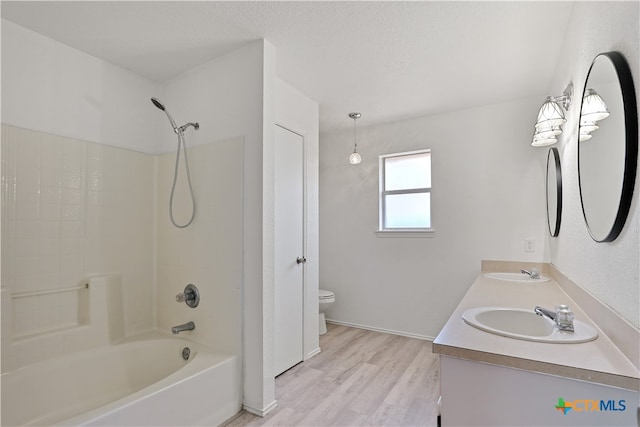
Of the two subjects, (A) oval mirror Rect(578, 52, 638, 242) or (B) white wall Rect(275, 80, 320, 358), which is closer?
(A) oval mirror Rect(578, 52, 638, 242)

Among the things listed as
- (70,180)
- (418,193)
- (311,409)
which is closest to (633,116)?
(311,409)

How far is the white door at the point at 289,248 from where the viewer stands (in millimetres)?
2525

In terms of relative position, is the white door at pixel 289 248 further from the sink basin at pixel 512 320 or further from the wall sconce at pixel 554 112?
the wall sconce at pixel 554 112

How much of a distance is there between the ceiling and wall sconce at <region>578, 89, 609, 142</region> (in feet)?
2.38

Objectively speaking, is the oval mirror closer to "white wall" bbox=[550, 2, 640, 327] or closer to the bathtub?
"white wall" bbox=[550, 2, 640, 327]

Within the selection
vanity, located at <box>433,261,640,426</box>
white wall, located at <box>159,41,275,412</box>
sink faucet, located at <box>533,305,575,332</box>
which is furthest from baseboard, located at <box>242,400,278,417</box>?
sink faucet, located at <box>533,305,575,332</box>

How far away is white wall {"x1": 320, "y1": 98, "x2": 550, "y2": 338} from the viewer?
2943 mm

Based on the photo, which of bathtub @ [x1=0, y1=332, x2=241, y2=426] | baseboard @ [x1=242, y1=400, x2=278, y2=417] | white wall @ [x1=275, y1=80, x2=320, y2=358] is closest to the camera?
bathtub @ [x1=0, y1=332, x2=241, y2=426]

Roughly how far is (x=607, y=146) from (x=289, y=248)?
2.05 metres

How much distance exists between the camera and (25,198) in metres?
1.92

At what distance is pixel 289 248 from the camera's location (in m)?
2.65

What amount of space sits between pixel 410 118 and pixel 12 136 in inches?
130

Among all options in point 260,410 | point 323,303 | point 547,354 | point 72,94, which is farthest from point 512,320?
point 72,94

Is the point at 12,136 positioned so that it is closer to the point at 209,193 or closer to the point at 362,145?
the point at 209,193
